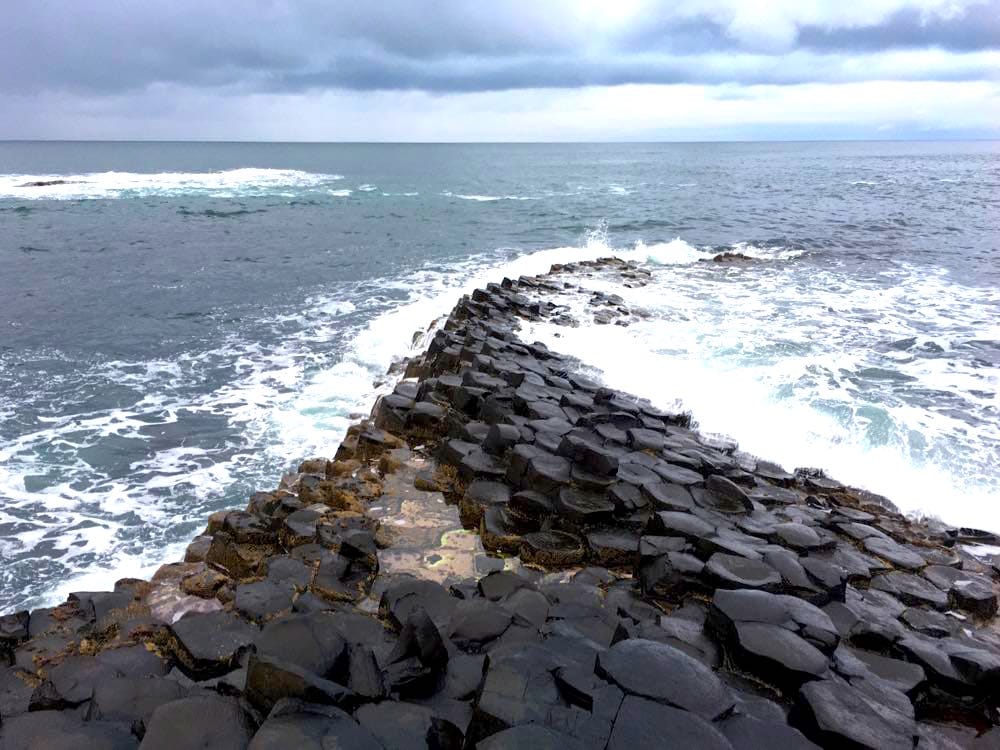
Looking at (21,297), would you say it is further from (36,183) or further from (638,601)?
(36,183)

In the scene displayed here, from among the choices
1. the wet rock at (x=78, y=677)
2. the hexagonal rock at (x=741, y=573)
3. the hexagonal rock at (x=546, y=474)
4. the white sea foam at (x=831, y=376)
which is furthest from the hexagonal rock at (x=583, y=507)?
the wet rock at (x=78, y=677)

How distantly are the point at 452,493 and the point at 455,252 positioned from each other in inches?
858

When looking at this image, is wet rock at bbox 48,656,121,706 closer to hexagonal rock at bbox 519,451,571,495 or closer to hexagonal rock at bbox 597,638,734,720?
hexagonal rock at bbox 597,638,734,720

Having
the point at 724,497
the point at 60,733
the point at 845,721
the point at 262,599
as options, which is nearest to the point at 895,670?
the point at 845,721

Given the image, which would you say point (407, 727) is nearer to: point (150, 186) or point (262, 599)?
point (262, 599)

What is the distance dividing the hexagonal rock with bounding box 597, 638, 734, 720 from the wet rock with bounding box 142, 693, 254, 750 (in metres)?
2.13

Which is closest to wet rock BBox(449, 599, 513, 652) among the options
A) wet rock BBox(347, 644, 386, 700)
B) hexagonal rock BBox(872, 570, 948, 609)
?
wet rock BBox(347, 644, 386, 700)

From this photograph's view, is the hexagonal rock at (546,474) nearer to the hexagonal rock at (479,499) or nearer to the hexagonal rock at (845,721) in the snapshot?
the hexagonal rock at (479,499)

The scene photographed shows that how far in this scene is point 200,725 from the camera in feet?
11.3

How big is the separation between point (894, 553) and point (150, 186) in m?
64.4

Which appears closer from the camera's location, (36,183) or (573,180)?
(36,183)

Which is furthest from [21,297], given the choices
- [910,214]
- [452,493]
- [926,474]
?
[910,214]

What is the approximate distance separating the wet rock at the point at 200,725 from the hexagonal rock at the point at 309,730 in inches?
6.3

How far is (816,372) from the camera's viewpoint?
1275 cm
